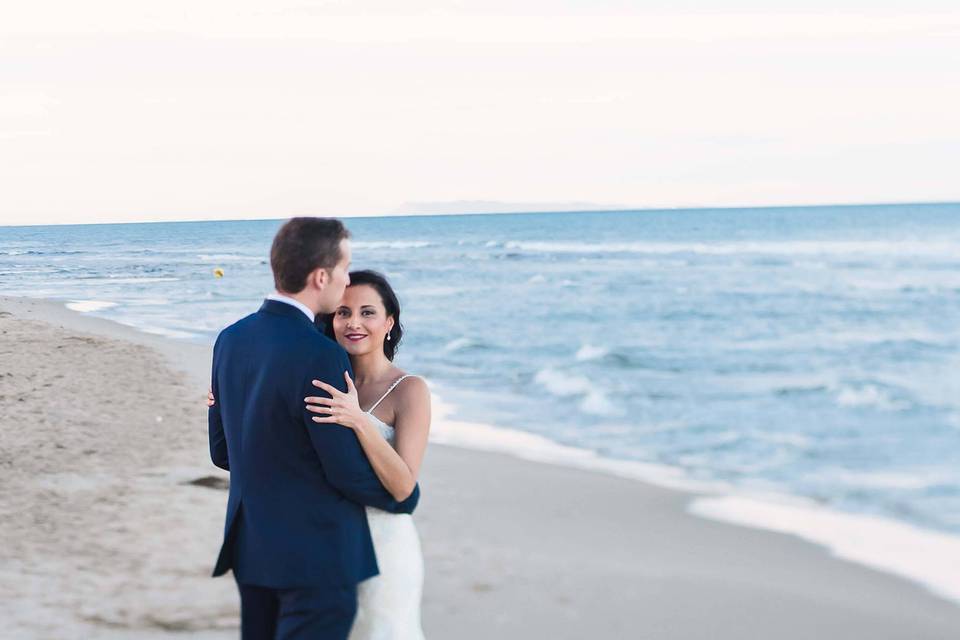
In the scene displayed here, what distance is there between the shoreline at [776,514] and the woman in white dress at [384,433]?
4969 millimetres

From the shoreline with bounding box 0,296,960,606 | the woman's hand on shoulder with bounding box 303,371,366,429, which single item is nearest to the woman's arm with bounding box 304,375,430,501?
the woman's hand on shoulder with bounding box 303,371,366,429

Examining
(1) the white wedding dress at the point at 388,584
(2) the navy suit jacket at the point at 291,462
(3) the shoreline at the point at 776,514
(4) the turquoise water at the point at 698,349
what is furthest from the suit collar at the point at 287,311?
(4) the turquoise water at the point at 698,349

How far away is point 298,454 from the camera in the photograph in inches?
93.7

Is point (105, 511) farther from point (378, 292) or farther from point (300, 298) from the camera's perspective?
point (300, 298)

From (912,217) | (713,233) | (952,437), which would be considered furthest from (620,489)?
(912,217)

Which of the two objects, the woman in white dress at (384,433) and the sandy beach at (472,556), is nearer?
the woman in white dress at (384,433)

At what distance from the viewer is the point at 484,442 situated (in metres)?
10.5

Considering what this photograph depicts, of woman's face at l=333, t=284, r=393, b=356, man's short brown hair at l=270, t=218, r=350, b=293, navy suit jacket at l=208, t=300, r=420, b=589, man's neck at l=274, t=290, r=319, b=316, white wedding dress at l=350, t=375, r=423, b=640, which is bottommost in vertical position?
white wedding dress at l=350, t=375, r=423, b=640

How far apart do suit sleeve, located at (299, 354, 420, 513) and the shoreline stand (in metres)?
5.30

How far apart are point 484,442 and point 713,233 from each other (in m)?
71.3

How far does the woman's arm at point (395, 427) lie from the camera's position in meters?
2.31

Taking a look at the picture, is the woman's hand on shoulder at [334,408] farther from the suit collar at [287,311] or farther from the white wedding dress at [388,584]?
the white wedding dress at [388,584]

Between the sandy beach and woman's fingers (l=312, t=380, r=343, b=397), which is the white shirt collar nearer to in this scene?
woman's fingers (l=312, t=380, r=343, b=397)

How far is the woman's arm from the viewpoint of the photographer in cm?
231
